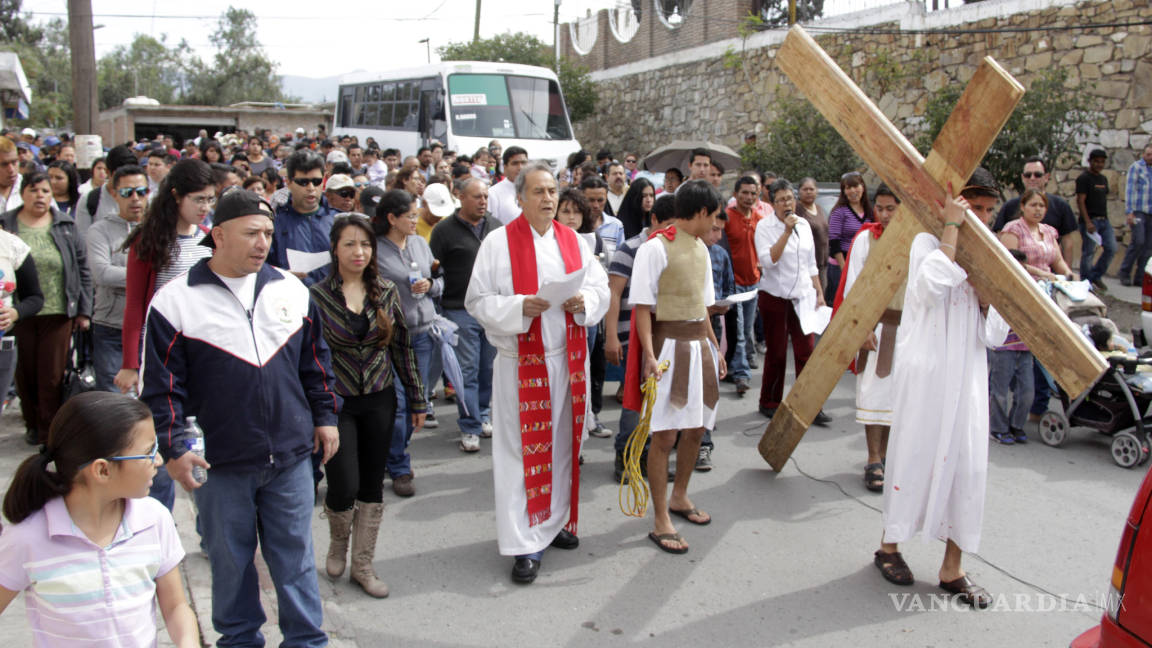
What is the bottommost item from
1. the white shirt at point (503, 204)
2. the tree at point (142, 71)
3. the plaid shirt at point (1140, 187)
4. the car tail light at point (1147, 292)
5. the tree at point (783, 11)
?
the car tail light at point (1147, 292)

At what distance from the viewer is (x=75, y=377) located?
586cm

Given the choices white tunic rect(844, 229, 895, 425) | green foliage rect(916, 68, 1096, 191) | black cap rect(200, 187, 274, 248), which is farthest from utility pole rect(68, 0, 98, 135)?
green foliage rect(916, 68, 1096, 191)

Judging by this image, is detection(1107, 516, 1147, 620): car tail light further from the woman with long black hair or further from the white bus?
the white bus

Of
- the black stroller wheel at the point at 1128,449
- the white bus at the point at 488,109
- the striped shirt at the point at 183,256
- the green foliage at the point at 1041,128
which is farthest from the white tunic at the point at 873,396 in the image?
the white bus at the point at 488,109

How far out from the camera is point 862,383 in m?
5.69

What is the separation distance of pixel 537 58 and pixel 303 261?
75.2 feet

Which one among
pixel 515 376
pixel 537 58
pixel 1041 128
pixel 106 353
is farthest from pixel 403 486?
pixel 537 58

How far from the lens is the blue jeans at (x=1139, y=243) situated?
11125mm

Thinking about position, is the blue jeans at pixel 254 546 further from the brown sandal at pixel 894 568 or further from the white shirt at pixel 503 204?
the white shirt at pixel 503 204

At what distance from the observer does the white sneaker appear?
641cm

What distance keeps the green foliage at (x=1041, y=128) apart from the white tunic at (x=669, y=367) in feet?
27.6

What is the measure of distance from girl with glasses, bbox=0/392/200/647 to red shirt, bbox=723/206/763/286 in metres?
6.24

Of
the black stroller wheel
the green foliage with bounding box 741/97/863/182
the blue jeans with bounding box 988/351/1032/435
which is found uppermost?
the green foliage with bounding box 741/97/863/182

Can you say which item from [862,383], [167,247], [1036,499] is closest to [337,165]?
[167,247]
